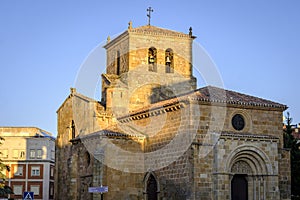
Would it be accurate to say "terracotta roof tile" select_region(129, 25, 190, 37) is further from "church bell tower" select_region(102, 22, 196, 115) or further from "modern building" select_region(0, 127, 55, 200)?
"modern building" select_region(0, 127, 55, 200)

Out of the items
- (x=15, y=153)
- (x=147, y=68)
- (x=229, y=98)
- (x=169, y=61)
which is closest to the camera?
(x=229, y=98)

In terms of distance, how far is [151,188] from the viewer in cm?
2602

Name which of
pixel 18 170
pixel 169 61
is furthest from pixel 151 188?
pixel 18 170

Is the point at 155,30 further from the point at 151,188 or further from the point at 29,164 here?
the point at 29,164

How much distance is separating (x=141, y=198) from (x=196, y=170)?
457cm

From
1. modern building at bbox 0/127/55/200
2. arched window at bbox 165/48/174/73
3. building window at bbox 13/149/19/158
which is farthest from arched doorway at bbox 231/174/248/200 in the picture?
building window at bbox 13/149/19/158

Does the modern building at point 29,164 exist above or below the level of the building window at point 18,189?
above

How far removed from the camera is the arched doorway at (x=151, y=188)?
84.3 feet

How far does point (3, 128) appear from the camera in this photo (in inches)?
2203

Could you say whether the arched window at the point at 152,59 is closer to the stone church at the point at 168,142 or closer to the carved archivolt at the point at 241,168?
the stone church at the point at 168,142

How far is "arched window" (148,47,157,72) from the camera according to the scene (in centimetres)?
3186

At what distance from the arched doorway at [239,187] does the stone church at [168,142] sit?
5 cm

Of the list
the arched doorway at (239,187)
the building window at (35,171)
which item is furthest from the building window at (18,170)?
the arched doorway at (239,187)

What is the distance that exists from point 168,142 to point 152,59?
334 inches
